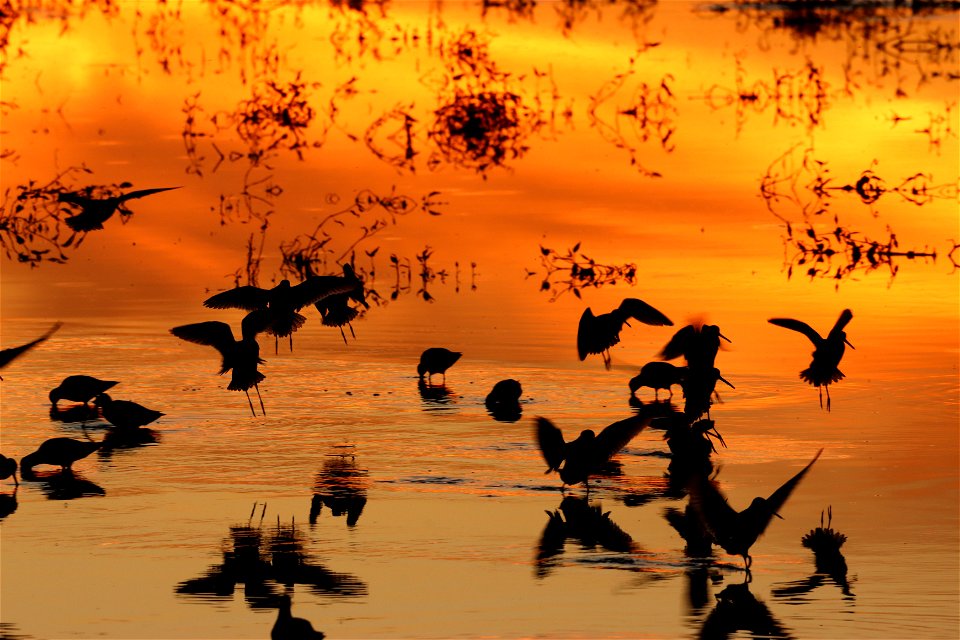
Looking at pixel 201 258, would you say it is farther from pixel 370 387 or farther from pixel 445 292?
pixel 370 387

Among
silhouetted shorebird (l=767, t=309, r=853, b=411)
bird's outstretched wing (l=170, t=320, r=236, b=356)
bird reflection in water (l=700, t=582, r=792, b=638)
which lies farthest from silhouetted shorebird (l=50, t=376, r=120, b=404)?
bird reflection in water (l=700, t=582, r=792, b=638)

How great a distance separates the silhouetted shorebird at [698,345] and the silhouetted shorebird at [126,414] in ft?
10.9

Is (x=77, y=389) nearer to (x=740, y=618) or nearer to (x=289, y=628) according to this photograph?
(x=289, y=628)

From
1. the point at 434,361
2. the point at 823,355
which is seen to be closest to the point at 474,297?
the point at 434,361

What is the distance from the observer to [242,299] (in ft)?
40.6

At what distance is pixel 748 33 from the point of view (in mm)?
28984

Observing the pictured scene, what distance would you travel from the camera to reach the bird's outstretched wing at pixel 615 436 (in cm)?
972

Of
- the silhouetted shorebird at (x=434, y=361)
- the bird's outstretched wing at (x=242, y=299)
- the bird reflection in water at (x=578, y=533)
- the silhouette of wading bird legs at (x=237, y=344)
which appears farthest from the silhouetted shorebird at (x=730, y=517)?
the silhouetted shorebird at (x=434, y=361)

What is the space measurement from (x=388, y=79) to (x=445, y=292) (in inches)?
361

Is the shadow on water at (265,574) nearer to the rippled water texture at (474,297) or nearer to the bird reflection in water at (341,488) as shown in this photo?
the rippled water texture at (474,297)

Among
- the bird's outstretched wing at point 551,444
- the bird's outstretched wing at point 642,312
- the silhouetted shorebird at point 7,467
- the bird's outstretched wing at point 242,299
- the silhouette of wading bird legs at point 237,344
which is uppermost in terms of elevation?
the bird's outstretched wing at point 242,299

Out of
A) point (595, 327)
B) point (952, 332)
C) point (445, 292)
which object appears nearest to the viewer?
point (595, 327)

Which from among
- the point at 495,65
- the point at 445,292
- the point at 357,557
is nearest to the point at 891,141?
the point at 495,65

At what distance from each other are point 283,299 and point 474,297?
13.6 ft
